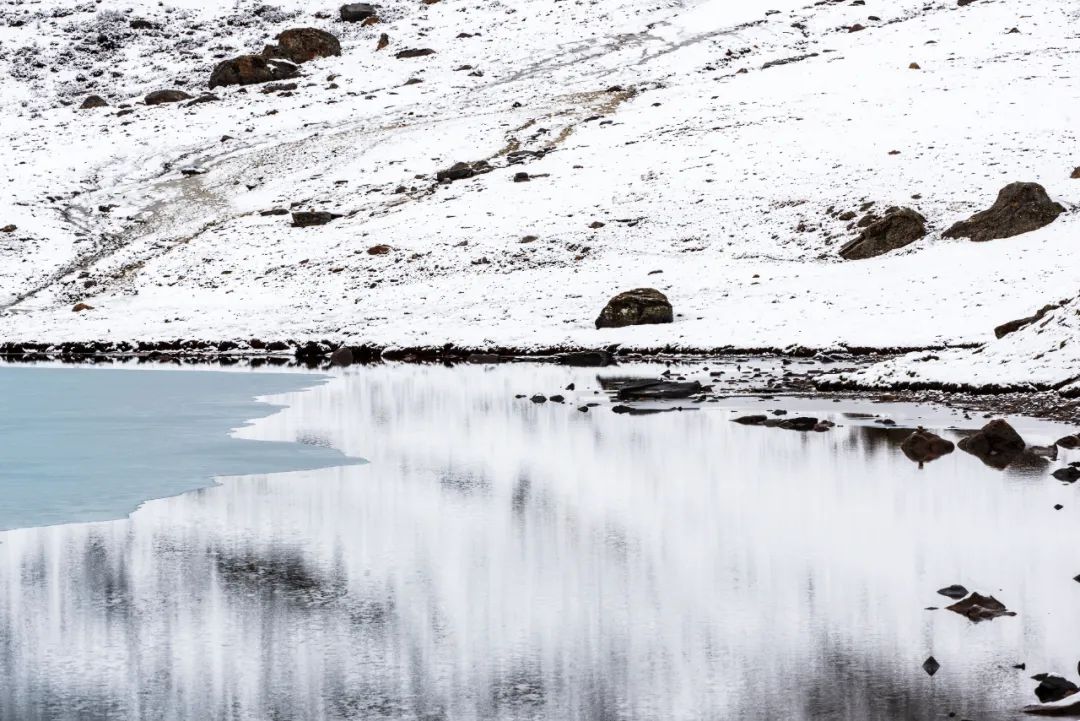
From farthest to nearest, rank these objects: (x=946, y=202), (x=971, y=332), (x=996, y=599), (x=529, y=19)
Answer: (x=529, y=19) → (x=946, y=202) → (x=971, y=332) → (x=996, y=599)

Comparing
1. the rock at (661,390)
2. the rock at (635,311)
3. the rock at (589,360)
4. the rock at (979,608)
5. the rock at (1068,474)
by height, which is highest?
the rock at (635,311)

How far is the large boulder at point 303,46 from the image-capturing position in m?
84.2

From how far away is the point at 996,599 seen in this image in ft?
28.4

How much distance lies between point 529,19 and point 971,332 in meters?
63.6

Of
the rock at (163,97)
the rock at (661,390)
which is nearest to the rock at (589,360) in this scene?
the rock at (661,390)

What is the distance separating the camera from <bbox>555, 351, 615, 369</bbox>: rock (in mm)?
31984

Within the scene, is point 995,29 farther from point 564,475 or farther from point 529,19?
point 564,475

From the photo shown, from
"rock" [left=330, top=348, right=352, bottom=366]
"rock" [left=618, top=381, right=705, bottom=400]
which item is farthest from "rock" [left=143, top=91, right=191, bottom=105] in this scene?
"rock" [left=618, top=381, right=705, bottom=400]

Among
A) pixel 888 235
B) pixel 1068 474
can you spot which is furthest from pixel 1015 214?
pixel 1068 474

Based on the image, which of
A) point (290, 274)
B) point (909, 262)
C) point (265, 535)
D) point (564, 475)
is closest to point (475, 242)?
point (290, 274)

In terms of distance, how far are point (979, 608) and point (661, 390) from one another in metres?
15.0

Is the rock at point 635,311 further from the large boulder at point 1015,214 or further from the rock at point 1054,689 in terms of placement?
the rock at point 1054,689

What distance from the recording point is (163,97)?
79000 mm

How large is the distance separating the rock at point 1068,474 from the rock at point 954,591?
469cm
